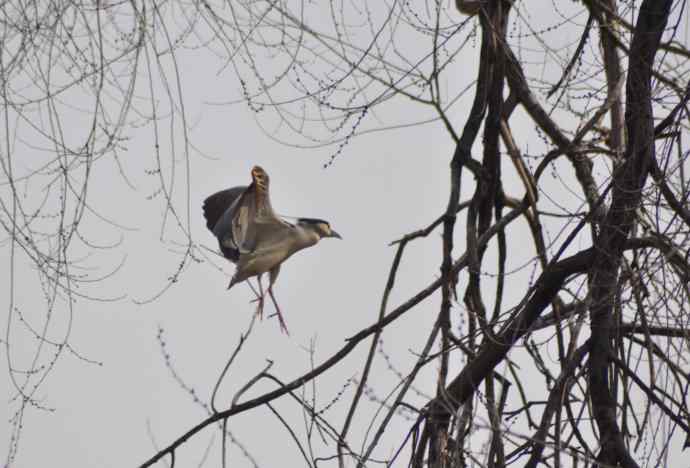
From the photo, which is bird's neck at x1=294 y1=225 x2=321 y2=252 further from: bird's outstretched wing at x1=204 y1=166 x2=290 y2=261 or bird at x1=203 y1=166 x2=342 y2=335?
bird's outstretched wing at x1=204 y1=166 x2=290 y2=261

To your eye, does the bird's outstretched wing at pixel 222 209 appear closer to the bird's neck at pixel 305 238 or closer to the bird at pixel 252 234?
the bird at pixel 252 234

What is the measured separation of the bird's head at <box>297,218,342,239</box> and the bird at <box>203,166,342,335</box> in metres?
0.04

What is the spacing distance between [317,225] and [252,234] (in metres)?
0.61

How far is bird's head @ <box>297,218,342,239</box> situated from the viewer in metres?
6.00

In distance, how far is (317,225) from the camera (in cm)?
612

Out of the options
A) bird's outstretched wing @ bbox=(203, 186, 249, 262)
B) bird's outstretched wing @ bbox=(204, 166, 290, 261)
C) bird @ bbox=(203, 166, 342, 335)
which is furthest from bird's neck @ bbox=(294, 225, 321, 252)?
bird's outstretched wing @ bbox=(203, 186, 249, 262)

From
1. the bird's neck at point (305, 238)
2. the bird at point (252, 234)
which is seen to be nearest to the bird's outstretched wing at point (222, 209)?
the bird at point (252, 234)

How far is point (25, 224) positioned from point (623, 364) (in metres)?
1.66

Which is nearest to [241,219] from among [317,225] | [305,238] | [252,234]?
[252,234]

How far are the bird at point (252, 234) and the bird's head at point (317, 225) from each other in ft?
0.13

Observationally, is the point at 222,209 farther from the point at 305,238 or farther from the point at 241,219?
the point at 305,238

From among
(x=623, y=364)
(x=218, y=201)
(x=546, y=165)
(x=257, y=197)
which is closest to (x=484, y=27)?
(x=546, y=165)

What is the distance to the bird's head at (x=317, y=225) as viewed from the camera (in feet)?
19.7

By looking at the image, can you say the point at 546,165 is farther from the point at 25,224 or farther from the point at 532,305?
the point at 25,224
